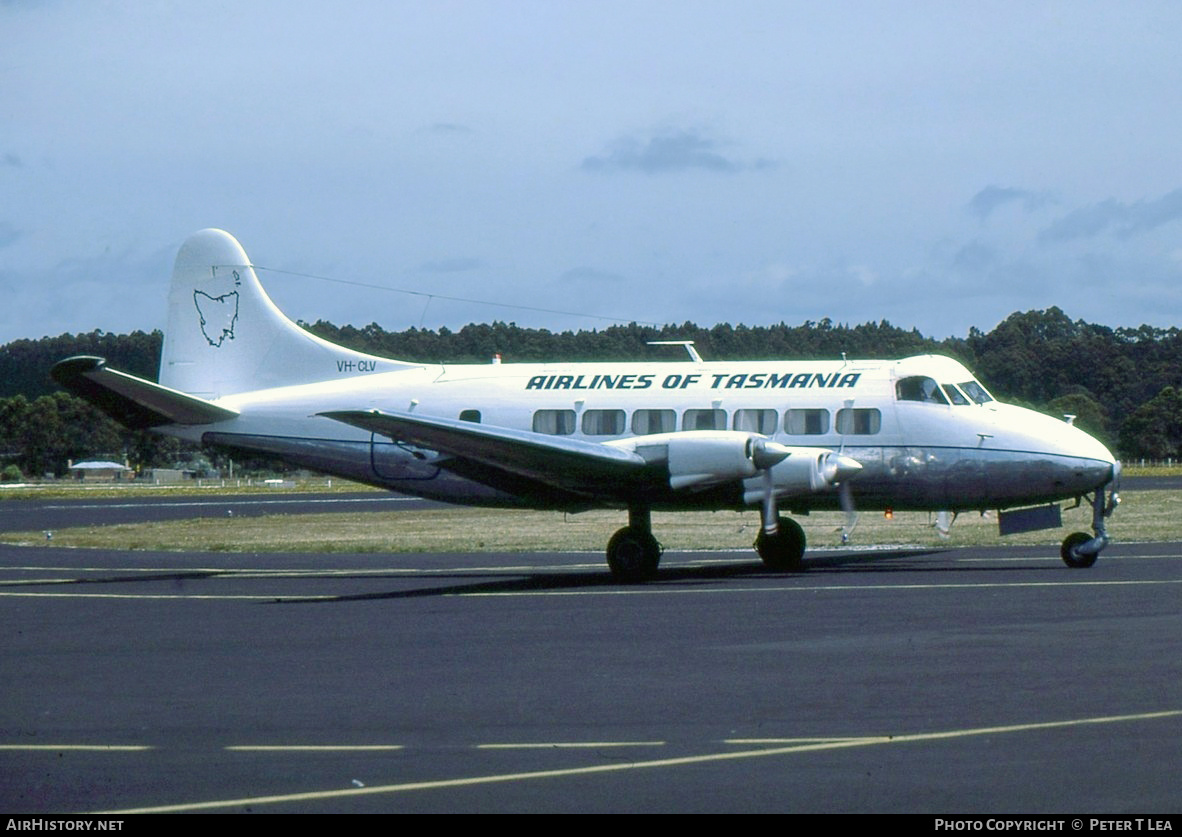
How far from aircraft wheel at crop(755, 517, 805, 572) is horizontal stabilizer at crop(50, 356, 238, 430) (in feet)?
30.5

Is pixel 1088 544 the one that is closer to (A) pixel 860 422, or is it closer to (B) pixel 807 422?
(A) pixel 860 422

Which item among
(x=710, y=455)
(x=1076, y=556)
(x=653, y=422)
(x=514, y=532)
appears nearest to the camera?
(x=710, y=455)

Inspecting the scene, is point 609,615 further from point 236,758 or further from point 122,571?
point 122,571

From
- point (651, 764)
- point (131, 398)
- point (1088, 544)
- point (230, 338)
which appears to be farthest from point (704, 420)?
point (651, 764)

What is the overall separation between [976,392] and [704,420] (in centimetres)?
430

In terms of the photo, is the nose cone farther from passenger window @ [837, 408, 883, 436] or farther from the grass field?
the grass field

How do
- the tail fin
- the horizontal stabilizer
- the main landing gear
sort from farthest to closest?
the tail fin
the horizontal stabilizer
the main landing gear

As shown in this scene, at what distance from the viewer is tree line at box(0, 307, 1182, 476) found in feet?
304

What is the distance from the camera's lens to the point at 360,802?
7879 mm

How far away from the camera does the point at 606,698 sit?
11.3m

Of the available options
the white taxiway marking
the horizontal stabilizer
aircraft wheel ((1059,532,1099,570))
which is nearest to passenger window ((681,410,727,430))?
aircraft wheel ((1059,532,1099,570))

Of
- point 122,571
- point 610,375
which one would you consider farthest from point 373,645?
point 122,571

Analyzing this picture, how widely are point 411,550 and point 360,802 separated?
2373 cm

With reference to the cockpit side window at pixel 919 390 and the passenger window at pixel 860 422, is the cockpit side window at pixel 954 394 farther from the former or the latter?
the passenger window at pixel 860 422
